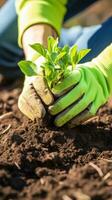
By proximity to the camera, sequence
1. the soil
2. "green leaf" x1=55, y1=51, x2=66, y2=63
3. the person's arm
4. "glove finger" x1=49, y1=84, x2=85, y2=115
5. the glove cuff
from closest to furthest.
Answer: the soil → "green leaf" x1=55, y1=51, x2=66, y2=63 → "glove finger" x1=49, y1=84, x2=85, y2=115 → the glove cuff → the person's arm

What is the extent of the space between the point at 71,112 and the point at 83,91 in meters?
0.09

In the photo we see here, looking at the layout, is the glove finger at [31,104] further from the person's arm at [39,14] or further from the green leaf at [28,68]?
the person's arm at [39,14]

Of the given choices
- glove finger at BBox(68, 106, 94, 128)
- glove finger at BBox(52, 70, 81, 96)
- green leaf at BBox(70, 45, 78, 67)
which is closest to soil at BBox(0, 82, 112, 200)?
glove finger at BBox(68, 106, 94, 128)

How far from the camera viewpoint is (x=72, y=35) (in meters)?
3.05

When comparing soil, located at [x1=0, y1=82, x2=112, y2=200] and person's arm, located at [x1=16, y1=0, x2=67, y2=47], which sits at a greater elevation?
person's arm, located at [x1=16, y1=0, x2=67, y2=47]

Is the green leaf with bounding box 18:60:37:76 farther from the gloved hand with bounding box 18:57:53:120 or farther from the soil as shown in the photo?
the soil

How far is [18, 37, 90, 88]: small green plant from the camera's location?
1687 millimetres

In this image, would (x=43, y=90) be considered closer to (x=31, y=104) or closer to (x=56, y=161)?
(x=31, y=104)

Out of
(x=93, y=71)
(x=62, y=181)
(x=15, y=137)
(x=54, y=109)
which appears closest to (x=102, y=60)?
(x=93, y=71)

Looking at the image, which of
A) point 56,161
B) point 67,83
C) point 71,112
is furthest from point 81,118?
point 56,161

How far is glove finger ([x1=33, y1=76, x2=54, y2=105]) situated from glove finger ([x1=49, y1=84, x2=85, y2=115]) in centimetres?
3

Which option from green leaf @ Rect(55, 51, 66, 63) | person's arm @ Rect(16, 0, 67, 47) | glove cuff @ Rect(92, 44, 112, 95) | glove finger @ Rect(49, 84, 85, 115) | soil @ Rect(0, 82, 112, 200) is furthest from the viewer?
person's arm @ Rect(16, 0, 67, 47)

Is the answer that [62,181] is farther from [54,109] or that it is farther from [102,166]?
[54,109]

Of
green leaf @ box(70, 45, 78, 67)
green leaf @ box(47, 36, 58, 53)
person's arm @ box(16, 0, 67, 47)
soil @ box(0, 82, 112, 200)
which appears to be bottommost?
soil @ box(0, 82, 112, 200)
